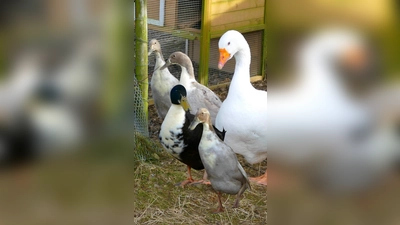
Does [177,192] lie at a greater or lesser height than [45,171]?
lesser

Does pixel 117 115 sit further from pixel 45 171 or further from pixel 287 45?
pixel 287 45

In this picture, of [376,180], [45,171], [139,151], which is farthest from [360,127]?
[139,151]

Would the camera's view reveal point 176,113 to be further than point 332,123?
Yes

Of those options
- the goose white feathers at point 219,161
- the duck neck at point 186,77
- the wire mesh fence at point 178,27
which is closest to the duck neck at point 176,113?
the goose white feathers at point 219,161

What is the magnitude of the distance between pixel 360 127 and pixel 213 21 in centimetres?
404

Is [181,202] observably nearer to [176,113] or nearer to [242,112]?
[176,113]

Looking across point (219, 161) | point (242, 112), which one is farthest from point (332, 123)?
point (242, 112)

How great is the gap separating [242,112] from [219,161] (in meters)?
0.47

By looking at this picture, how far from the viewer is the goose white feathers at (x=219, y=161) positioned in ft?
8.64

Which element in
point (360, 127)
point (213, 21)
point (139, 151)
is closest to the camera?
point (360, 127)

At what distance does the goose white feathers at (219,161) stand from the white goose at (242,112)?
341 millimetres

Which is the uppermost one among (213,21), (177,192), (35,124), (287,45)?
(213,21)

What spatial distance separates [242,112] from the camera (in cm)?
300

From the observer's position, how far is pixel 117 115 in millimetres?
846
